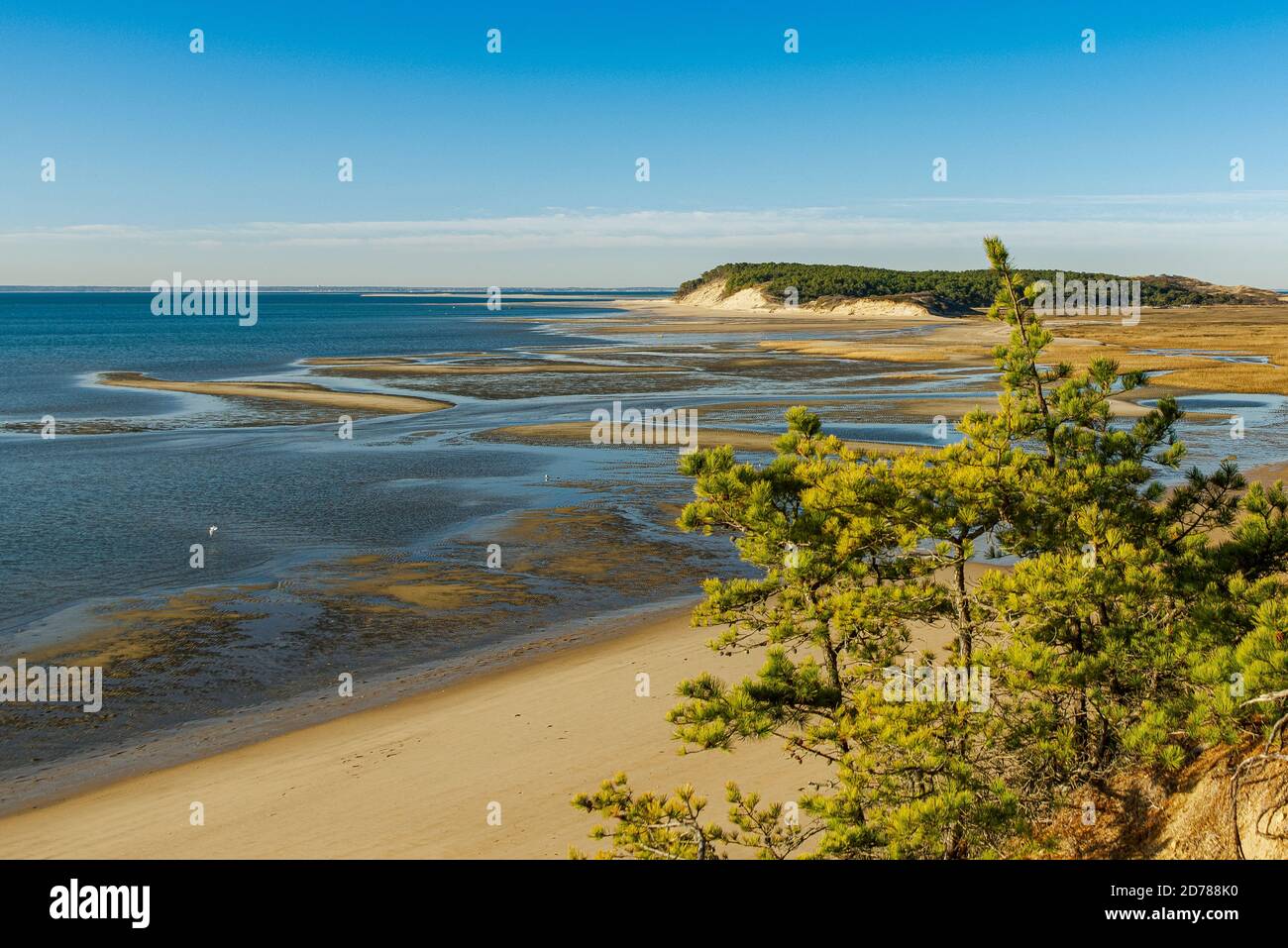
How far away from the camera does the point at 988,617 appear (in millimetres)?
9102

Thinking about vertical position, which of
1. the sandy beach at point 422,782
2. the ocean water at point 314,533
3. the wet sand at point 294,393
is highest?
the wet sand at point 294,393

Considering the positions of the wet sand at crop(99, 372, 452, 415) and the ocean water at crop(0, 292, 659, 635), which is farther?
the wet sand at crop(99, 372, 452, 415)

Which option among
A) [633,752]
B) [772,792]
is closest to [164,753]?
[633,752]

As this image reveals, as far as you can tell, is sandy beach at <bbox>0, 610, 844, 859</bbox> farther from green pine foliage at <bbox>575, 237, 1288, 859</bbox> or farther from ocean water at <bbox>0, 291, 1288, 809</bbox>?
green pine foliage at <bbox>575, 237, 1288, 859</bbox>

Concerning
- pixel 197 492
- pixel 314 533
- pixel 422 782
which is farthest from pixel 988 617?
pixel 197 492

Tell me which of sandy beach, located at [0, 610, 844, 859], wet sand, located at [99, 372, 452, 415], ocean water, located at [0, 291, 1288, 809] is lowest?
sandy beach, located at [0, 610, 844, 859]

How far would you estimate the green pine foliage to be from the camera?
7.87m

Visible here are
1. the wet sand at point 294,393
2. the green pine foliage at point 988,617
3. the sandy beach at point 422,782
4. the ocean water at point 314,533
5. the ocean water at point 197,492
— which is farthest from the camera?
the wet sand at point 294,393

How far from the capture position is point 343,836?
12133mm

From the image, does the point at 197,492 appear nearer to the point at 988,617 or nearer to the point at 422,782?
the point at 422,782

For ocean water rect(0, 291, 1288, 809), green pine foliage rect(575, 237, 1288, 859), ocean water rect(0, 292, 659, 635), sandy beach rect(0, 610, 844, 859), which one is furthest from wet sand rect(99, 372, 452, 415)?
green pine foliage rect(575, 237, 1288, 859)

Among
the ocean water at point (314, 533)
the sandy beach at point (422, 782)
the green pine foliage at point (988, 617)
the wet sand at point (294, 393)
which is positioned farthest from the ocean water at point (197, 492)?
the green pine foliage at point (988, 617)

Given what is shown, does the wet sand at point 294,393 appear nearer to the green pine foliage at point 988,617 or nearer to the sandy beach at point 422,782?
the sandy beach at point 422,782

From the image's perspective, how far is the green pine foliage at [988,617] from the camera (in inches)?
310
